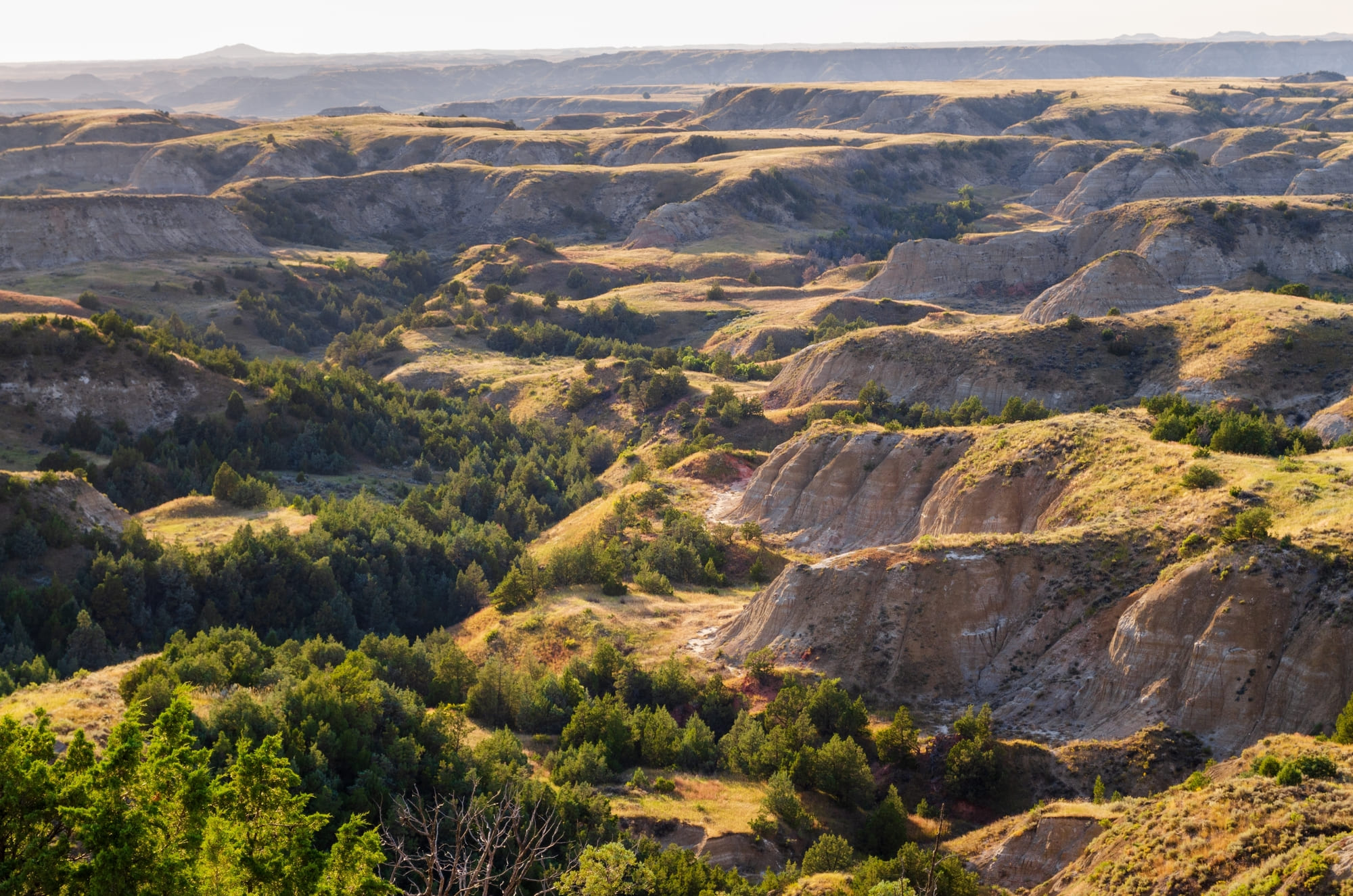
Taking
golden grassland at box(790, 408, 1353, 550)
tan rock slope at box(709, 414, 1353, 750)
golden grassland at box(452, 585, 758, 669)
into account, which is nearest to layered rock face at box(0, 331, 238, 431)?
golden grassland at box(452, 585, 758, 669)

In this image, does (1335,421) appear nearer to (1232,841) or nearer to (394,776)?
(1232,841)

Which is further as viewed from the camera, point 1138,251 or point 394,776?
point 1138,251

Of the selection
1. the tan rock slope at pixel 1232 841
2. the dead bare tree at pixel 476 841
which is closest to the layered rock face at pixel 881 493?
the tan rock slope at pixel 1232 841

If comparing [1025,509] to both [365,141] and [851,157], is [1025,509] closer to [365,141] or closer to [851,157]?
[851,157]

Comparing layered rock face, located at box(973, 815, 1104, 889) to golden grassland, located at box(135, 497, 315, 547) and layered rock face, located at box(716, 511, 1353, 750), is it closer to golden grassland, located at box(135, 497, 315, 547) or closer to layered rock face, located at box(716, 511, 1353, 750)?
layered rock face, located at box(716, 511, 1353, 750)

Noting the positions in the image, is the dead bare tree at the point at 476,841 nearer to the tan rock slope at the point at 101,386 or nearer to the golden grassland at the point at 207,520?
the golden grassland at the point at 207,520

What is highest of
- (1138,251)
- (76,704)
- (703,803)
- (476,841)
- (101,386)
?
(1138,251)

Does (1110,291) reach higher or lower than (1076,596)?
higher

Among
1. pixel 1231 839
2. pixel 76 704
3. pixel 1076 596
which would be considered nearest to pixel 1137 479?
pixel 1076 596

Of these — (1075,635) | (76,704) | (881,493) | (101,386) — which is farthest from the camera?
(101,386)
